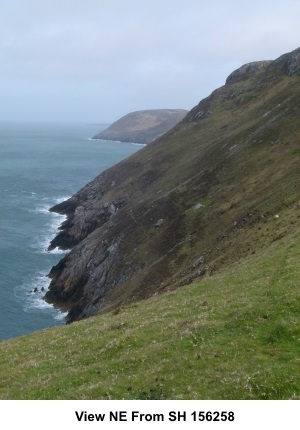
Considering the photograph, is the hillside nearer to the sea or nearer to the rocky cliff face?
the rocky cliff face

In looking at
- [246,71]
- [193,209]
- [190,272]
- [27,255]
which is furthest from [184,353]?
[246,71]

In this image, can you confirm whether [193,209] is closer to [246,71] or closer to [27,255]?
[27,255]

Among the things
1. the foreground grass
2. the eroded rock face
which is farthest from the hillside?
the eroded rock face

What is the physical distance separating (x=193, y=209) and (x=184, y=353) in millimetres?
51797

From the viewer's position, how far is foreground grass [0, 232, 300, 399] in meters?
16.2

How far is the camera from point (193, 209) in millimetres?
70812

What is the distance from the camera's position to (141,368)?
19.4 metres

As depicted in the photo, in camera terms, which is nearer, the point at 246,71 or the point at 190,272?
the point at 190,272

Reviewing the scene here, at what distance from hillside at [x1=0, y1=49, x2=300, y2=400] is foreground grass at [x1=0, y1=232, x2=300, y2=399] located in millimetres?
90

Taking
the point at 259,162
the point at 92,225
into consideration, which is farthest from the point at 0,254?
the point at 259,162

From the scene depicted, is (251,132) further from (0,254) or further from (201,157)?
(0,254)

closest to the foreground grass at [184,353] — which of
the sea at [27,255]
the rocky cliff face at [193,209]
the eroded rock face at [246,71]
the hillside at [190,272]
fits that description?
the hillside at [190,272]

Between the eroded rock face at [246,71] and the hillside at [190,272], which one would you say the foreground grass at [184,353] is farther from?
the eroded rock face at [246,71]

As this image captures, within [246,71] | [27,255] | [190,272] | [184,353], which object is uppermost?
[246,71]
